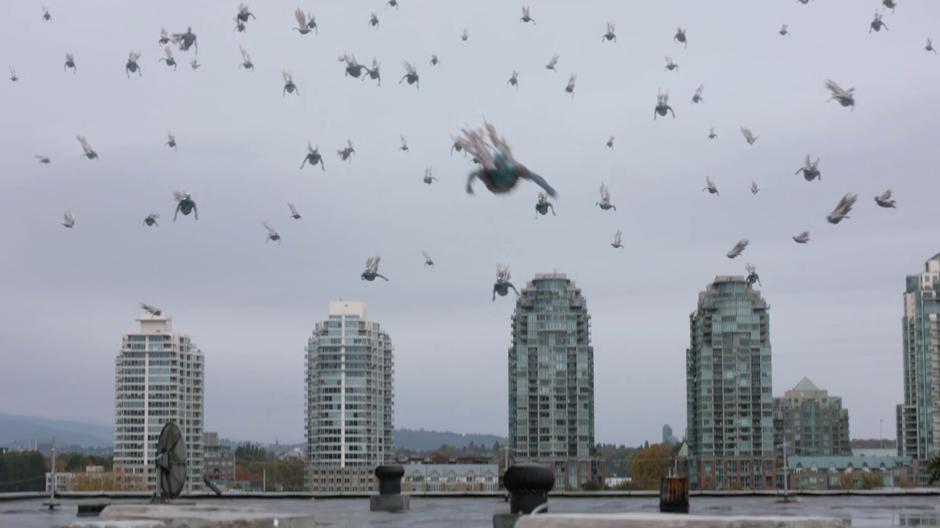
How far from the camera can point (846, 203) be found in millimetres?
50656

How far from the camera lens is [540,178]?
29438 mm

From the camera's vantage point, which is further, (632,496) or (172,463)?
→ (632,496)

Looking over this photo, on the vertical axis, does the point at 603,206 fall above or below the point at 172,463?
above

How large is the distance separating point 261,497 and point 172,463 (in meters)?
20.7

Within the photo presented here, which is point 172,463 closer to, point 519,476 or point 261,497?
point 519,476

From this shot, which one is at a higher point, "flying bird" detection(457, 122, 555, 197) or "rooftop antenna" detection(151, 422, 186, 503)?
"flying bird" detection(457, 122, 555, 197)

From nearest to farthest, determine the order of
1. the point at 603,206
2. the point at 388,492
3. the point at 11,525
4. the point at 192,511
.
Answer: the point at 192,511 → the point at 11,525 → the point at 388,492 → the point at 603,206

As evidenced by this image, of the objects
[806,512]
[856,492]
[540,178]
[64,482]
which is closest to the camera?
[540,178]

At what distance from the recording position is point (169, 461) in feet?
124

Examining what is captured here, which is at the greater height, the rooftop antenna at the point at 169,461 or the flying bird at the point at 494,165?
the flying bird at the point at 494,165

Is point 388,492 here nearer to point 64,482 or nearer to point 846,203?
point 846,203

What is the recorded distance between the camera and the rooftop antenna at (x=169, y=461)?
3759cm

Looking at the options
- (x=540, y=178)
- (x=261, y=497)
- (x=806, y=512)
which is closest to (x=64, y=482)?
(x=261, y=497)

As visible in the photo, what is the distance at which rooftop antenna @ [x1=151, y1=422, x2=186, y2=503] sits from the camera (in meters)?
37.6
